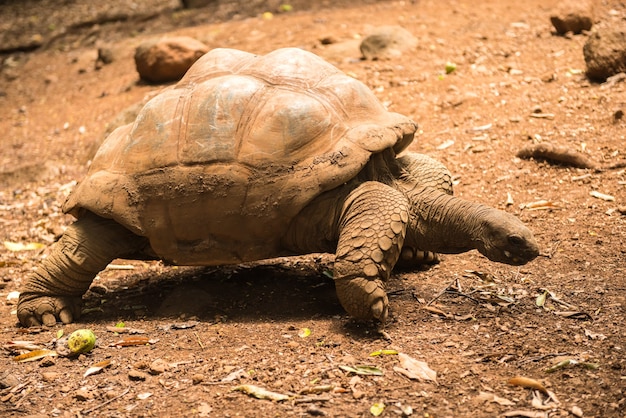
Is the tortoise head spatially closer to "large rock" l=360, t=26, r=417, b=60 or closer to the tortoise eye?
the tortoise eye

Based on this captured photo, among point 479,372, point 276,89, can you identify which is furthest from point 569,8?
point 479,372

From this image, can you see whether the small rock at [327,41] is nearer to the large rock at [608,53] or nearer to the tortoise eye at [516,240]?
the large rock at [608,53]

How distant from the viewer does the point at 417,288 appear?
5.48m

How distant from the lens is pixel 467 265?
588cm

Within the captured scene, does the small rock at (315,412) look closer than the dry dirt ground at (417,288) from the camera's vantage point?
Yes

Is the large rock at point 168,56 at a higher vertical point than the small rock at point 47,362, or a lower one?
higher

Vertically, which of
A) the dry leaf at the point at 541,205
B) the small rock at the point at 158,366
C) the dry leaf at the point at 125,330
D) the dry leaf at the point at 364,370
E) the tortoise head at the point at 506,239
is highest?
the tortoise head at the point at 506,239

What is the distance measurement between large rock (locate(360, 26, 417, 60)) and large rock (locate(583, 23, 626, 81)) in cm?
268

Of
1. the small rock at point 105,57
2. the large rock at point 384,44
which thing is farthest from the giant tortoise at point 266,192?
the small rock at point 105,57

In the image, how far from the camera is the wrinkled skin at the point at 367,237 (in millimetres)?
4680

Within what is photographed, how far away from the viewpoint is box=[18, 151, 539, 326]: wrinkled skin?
4680mm

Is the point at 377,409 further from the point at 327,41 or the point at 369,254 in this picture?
the point at 327,41

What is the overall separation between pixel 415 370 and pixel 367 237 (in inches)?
37.6

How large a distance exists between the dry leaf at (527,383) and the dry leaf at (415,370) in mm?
412
